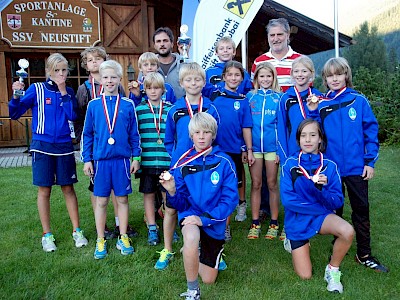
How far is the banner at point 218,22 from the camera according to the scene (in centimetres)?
774

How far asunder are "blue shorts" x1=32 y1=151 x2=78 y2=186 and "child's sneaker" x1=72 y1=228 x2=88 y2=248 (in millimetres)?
545

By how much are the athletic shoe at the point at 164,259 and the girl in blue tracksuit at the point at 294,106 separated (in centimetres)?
136

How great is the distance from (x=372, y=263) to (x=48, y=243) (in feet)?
10.0

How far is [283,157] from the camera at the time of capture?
12.3 feet

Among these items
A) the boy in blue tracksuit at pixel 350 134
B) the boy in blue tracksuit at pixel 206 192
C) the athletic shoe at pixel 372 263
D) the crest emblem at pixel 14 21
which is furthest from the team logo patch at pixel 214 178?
the crest emblem at pixel 14 21

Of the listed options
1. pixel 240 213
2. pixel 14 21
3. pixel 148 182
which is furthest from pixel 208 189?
pixel 14 21

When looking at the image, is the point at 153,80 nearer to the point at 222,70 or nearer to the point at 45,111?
the point at 222,70

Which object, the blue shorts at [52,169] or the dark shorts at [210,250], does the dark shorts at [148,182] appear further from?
the dark shorts at [210,250]

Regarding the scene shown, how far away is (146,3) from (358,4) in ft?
236

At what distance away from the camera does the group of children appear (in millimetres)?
3174

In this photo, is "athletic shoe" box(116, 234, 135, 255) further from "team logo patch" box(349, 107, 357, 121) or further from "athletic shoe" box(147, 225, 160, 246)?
"team logo patch" box(349, 107, 357, 121)

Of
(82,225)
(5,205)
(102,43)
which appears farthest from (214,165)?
(102,43)

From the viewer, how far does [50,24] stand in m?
11.1

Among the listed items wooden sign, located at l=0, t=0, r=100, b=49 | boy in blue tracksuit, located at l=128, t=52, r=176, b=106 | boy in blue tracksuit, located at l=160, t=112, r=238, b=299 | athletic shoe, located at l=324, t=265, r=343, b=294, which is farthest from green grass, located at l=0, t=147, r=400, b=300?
wooden sign, located at l=0, t=0, r=100, b=49
